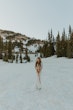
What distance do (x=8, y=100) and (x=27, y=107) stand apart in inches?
87.0

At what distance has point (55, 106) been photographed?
12.5m

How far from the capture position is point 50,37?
125 meters

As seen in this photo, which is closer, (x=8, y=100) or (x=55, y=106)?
(x=55, y=106)

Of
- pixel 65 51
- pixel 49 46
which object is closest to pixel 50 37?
pixel 49 46

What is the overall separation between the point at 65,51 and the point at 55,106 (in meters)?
81.9

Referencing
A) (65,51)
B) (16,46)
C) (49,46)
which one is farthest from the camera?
(16,46)

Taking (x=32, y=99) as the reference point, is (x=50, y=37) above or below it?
above

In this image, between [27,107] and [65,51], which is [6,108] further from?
[65,51]

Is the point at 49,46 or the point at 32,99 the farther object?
the point at 49,46

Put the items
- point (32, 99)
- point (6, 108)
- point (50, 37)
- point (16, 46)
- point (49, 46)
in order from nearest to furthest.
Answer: point (6, 108) < point (32, 99) < point (49, 46) < point (50, 37) < point (16, 46)

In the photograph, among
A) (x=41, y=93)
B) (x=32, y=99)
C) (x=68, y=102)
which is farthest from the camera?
(x=41, y=93)

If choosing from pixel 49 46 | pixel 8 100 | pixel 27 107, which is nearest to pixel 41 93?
pixel 8 100

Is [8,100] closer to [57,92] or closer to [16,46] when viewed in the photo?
[57,92]

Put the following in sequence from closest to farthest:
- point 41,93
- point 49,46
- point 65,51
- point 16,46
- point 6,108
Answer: point 6,108 < point 41,93 < point 65,51 < point 49,46 < point 16,46
